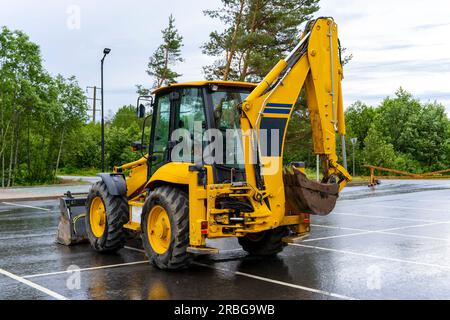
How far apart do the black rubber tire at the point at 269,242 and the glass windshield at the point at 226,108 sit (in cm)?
194

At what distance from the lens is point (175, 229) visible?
7.80m

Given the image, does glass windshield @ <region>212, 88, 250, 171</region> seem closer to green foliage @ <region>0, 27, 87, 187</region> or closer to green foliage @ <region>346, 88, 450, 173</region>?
green foliage @ <region>0, 27, 87, 187</region>

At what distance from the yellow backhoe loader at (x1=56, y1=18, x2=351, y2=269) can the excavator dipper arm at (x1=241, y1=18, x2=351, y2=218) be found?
0.05ft

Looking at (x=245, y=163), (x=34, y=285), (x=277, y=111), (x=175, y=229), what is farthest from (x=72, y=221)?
(x=277, y=111)

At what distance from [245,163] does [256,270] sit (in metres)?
1.71

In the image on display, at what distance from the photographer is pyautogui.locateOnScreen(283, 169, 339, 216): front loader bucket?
7.98 metres

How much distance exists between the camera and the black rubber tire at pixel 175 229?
7.80 m

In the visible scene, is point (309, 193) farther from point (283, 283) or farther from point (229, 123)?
point (229, 123)

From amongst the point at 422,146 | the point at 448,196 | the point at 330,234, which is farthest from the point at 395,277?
the point at 422,146

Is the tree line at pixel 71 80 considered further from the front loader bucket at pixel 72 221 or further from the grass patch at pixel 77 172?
the front loader bucket at pixel 72 221

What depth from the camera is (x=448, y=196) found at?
908 inches

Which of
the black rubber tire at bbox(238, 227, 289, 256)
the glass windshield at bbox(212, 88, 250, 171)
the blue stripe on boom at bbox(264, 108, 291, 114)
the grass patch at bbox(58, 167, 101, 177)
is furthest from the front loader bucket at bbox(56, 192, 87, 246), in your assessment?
the grass patch at bbox(58, 167, 101, 177)

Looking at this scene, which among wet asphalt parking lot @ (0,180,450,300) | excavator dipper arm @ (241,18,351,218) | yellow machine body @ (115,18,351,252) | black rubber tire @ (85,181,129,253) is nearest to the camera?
wet asphalt parking lot @ (0,180,450,300)
